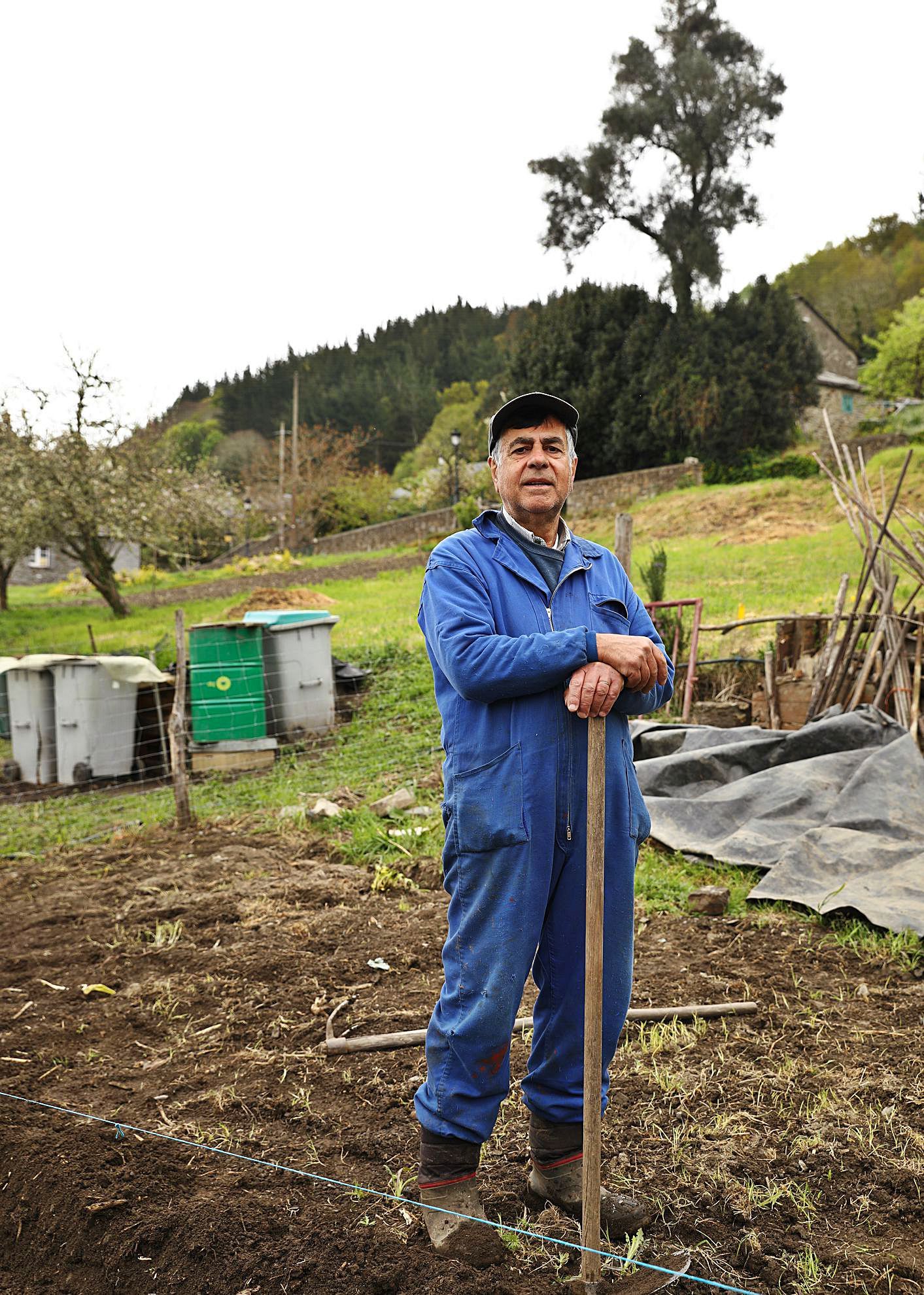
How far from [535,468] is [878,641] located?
16.3 feet

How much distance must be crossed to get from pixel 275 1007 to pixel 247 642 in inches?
214

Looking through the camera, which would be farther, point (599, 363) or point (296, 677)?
point (599, 363)

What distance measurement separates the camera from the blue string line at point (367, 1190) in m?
2.08

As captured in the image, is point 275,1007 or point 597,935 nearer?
point 597,935

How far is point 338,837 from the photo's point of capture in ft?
20.7

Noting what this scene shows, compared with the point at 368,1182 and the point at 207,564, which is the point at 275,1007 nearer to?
the point at 368,1182

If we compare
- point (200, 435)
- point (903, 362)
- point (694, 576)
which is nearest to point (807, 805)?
point (694, 576)

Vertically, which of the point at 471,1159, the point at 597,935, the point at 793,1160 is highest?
the point at 597,935

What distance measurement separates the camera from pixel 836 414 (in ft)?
111

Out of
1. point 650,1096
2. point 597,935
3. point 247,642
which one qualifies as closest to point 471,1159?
point 597,935

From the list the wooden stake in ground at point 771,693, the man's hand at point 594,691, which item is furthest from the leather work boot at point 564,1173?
the wooden stake in ground at point 771,693

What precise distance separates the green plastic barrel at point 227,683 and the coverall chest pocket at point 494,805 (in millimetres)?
6779

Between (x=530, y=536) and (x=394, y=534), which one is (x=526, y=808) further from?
(x=394, y=534)

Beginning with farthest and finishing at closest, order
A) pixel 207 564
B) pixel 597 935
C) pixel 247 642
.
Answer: pixel 207 564
pixel 247 642
pixel 597 935
